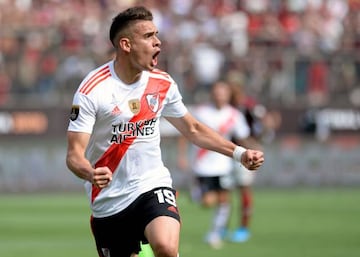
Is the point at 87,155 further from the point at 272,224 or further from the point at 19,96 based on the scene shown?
the point at 19,96

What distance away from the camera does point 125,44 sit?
8.65m

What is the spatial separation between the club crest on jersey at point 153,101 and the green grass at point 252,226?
19.9 feet

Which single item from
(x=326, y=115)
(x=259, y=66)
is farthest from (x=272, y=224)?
(x=326, y=115)

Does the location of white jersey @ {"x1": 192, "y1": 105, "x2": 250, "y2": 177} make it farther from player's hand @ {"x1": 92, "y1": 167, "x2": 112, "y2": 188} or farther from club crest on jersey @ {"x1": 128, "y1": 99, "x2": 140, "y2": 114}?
player's hand @ {"x1": 92, "y1": 167, "x2": 112, "y2": 188}

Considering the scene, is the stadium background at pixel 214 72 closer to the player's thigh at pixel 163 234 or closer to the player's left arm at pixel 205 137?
the player's left arm at pixel 205 137

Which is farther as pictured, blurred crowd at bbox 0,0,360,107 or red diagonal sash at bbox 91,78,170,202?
blurred crowd at bbox 0,0,360,107

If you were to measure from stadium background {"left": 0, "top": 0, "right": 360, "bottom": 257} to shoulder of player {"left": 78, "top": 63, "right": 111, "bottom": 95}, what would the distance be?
13179mm

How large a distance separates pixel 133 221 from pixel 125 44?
1457 millimetres

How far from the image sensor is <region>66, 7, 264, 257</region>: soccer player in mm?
8547

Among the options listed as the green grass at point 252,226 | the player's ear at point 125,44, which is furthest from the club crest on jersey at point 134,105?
the green grass at point 252,226

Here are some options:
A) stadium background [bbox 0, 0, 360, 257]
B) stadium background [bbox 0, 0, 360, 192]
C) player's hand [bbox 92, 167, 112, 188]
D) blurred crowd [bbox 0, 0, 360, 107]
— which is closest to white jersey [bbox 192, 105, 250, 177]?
stadium background [bbox 0, 0, 360, 257]

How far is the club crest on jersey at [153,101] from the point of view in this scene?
8.74 m

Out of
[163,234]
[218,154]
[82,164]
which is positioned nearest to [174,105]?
[163,234]

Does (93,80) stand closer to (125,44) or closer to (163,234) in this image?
(125,44)
